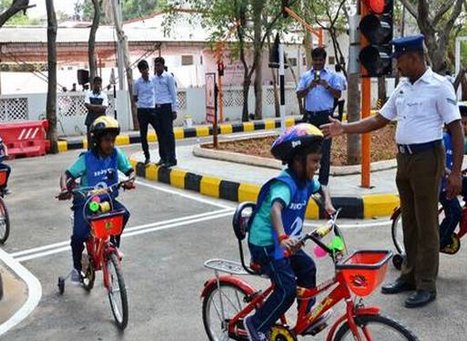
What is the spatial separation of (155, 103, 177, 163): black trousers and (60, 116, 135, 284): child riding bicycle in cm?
498

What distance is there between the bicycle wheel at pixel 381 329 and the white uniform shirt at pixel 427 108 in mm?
1804

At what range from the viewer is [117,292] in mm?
4531

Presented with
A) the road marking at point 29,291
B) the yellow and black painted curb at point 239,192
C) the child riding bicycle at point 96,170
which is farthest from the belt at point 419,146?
the road marking at point 29,291

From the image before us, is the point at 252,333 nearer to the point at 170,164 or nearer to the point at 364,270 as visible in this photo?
the point at 364,270

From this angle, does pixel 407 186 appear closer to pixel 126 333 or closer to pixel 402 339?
pixel 402 339

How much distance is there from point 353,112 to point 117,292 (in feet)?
19.2

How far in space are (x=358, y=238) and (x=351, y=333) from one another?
3.48 metres

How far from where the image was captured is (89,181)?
4.90 meters

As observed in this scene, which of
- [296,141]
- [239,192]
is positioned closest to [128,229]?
[239,192]

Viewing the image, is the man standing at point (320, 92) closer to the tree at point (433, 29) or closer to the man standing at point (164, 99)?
the man standing at point (164, 99)

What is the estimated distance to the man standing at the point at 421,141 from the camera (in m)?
4.36

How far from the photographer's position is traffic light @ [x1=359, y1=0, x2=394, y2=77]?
23.9 feet

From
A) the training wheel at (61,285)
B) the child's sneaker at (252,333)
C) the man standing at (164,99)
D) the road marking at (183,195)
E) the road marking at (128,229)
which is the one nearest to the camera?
the child's sneaker at (252,333)

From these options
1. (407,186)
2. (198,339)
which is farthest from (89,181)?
(407,186)
